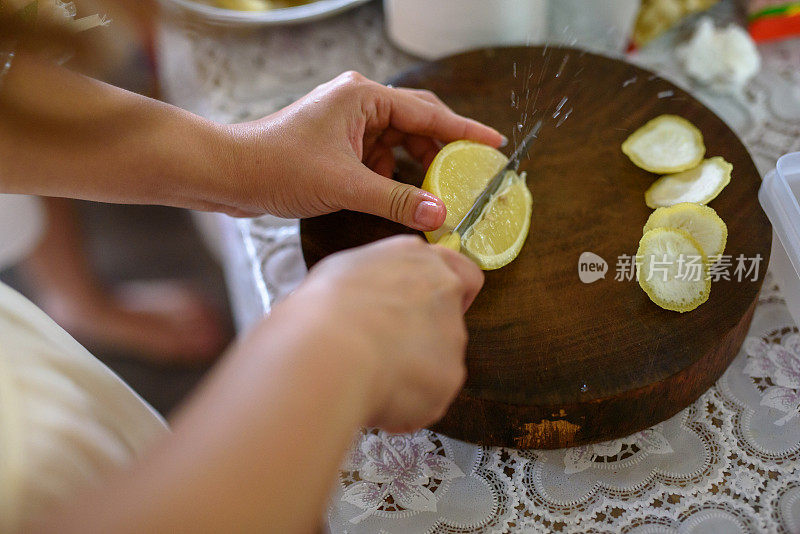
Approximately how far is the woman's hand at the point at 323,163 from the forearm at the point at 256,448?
1.07ft

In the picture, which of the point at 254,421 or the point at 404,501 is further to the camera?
the point at 404,501

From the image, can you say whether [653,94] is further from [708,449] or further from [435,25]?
[708,449]

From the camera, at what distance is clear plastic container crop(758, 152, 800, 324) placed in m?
0.74

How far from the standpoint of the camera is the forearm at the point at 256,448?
1.25 ft

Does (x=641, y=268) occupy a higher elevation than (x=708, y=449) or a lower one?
higher

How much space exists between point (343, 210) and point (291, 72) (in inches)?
17.1

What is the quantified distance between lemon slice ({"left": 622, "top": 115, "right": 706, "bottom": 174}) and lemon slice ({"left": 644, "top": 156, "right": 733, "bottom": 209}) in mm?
10

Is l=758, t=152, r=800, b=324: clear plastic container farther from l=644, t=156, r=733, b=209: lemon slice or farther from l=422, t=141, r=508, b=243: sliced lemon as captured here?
l=422, t=141, r=508, b=243: sliced lemon

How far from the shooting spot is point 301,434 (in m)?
0.42

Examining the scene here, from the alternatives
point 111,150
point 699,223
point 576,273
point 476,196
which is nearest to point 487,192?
point 476,196

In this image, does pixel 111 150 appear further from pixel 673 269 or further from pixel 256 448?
pixel 673 269

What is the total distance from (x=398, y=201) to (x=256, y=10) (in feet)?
1.92

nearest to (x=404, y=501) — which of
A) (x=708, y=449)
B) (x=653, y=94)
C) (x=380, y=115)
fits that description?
(x=708, y=449)

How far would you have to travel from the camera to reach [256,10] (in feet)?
3.75
